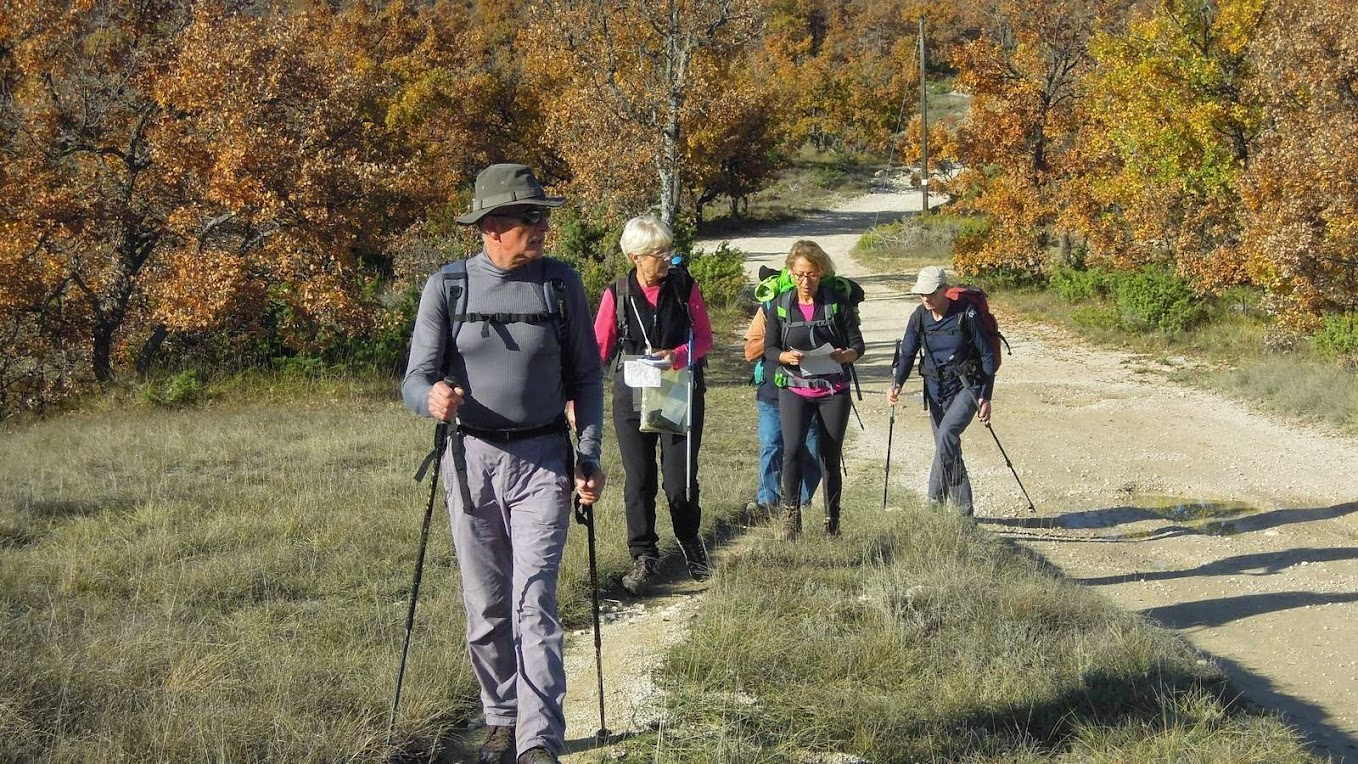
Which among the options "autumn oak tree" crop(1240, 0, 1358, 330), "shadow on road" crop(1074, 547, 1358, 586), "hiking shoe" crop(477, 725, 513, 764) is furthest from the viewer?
"autumn oak tree" crop(1240, 0, 1358, 330)

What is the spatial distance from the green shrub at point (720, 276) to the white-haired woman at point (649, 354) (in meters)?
16.5

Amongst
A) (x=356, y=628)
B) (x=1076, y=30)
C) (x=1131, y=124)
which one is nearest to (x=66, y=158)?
(x=356, y=628)

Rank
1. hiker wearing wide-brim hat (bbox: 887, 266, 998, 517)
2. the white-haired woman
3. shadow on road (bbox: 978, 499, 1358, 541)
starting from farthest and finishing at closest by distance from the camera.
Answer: shadow on road (bbox: 978, 499, 1358, 541) < hiker wearing wide-brim hat (bbox: 887, 266, 998, 517) < the white-haired woman

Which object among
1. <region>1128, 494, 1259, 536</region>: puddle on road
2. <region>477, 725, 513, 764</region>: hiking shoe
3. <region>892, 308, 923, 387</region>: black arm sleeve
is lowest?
<region>1128, 494, 1259, 536</region>: puddle on road

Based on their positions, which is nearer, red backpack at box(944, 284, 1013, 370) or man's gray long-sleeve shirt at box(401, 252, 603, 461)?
man's gray long-sleeve shirt at box(401, 252, 603, 461)

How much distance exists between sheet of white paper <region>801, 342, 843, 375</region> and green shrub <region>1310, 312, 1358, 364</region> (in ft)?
34.9

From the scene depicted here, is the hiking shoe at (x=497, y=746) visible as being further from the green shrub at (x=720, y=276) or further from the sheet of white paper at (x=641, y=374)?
the green shrub at (x=720, y=276)

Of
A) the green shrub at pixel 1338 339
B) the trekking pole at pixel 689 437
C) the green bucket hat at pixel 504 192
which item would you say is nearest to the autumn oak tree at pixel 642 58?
the green shrub at pixel 1338 339

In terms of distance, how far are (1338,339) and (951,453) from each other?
9.04 meters

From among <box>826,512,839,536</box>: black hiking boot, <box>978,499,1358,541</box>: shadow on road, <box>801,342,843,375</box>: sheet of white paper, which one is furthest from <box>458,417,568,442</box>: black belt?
<box>978,499,1358,541</box>: shadow on road

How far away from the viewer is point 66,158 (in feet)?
46.6

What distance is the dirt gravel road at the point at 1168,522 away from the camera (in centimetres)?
589

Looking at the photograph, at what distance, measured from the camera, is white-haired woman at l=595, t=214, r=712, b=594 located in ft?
20.4

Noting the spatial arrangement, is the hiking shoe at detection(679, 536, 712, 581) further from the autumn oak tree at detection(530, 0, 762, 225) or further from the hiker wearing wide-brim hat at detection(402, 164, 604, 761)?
the autumn oak tree at detection(530, 0, 762, 225)
